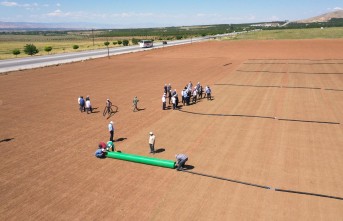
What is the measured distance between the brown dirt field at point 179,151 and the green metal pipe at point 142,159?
0.89 feet

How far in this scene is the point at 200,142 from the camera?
15773 millimetres

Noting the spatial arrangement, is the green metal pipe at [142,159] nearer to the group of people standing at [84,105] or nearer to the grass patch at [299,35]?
the group of people standing at [84,105]

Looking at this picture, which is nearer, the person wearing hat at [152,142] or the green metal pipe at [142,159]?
the green metal pipe at [142,159]

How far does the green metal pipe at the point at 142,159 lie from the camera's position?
517 inches

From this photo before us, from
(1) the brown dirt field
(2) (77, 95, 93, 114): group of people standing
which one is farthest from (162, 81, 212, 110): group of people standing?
(2) (77, 95, 93, 114): group of people standing

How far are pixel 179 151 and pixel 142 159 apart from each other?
2109mm

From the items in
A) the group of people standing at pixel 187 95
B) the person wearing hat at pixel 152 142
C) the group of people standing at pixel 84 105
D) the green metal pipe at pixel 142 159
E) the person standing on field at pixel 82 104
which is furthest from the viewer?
the group of people standing at pixel 187 95

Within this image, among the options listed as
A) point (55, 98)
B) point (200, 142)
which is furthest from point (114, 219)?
point (55, 98)

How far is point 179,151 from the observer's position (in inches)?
583

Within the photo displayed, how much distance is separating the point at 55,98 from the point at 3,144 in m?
11.2

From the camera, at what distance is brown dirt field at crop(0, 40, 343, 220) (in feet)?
33.9

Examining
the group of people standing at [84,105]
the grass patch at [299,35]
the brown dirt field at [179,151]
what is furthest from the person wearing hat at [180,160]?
the grass patch at [299,35]

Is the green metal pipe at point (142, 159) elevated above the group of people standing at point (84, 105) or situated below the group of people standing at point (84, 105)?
below

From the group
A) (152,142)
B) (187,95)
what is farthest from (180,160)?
(187,95)
